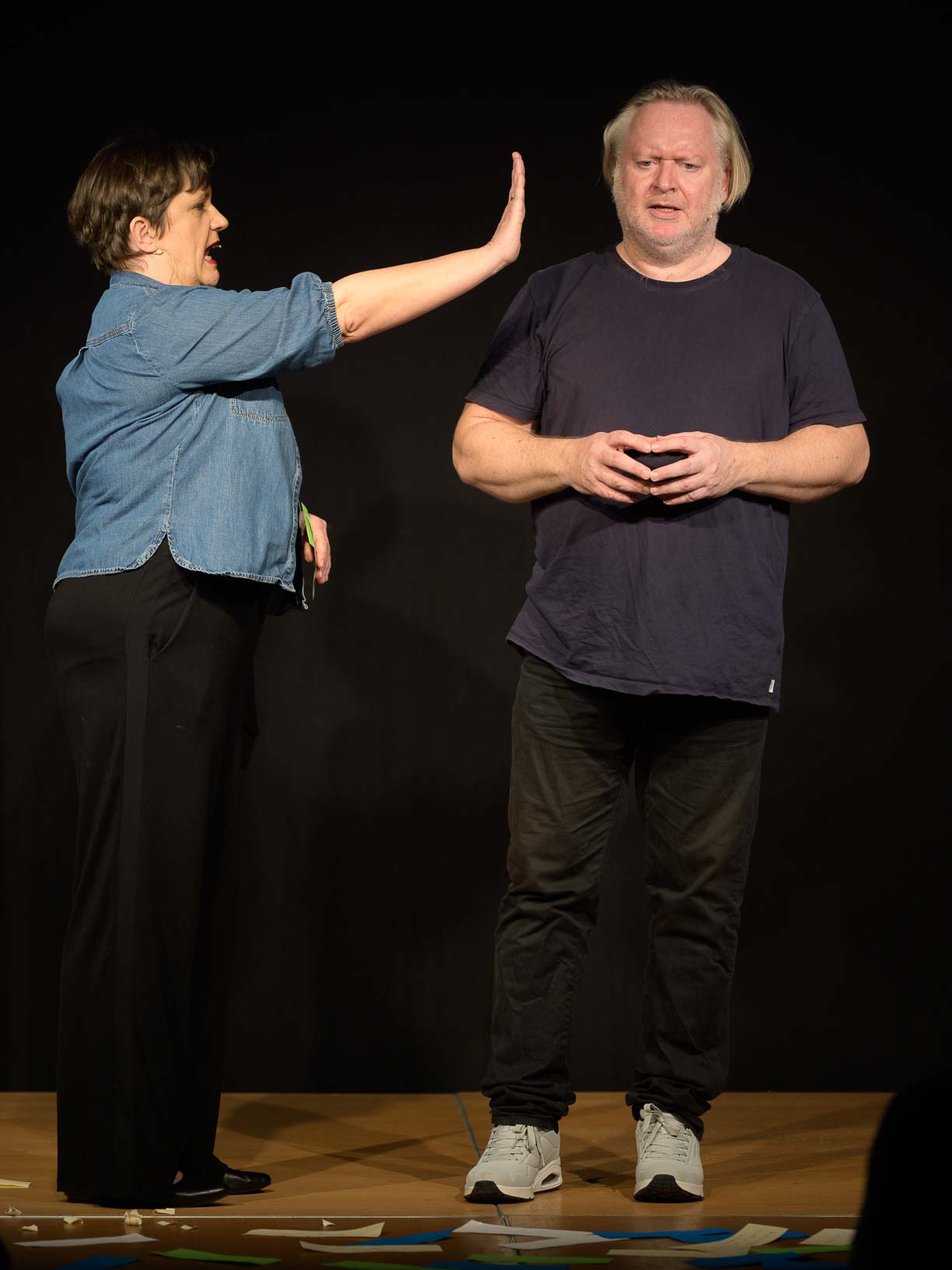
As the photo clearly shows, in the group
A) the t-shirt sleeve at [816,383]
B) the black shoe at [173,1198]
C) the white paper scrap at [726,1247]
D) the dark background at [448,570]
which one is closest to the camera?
the white paper scrap at [726,1247]

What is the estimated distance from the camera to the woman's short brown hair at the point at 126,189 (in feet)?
7.59

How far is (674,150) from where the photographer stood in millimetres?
2449

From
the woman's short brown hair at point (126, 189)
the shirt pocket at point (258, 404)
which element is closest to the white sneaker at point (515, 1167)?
the shirt pocket at point (258, 404)

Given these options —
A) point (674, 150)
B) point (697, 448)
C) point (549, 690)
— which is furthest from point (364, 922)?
point (674, 150)

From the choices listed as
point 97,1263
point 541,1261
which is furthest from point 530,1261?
point 97,1263

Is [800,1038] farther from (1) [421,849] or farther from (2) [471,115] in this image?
(2) [471,115]

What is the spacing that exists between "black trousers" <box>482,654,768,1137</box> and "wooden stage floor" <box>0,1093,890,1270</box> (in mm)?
170

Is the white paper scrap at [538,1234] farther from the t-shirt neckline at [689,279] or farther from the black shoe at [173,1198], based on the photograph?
the t-shirt neckline at [689,279]

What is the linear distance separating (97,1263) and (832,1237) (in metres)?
0.97

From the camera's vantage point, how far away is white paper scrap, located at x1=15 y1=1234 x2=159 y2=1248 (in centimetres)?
201

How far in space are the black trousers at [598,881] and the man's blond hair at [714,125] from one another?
865 mm

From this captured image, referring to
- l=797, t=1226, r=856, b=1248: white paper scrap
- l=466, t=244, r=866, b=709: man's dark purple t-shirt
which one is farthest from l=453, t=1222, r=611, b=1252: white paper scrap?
l=466, t=244, r=866, b=709: man's dark purple t-shirt

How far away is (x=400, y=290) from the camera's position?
7.59ft

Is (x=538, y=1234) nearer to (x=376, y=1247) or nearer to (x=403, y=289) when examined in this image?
(x=376, y=1247)
